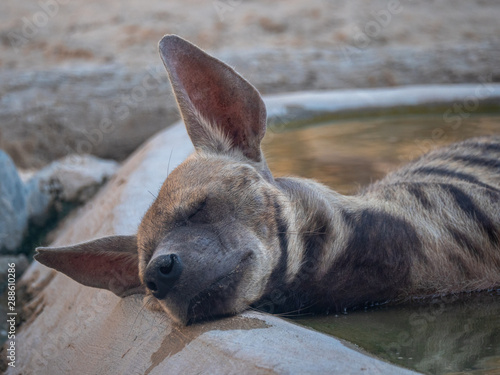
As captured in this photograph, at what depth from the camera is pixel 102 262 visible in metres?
2.50

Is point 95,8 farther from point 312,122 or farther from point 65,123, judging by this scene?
point 312,122

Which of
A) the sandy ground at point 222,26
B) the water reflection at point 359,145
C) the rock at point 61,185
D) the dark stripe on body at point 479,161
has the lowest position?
the rock at point 61,185

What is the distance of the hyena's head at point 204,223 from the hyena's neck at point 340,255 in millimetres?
123

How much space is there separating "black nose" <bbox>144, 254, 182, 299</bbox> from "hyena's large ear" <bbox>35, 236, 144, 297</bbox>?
426 millimetres

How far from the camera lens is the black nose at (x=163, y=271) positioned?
2.01 m

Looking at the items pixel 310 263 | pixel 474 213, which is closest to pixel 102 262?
pixel 310 263

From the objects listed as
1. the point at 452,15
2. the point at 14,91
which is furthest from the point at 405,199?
the point at 452,15

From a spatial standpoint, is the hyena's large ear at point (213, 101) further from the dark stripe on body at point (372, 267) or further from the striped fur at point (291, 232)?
the dark stripe on body at point (372, 267)

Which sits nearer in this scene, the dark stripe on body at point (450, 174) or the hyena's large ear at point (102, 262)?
the hyena's large ear at point (102, 262)

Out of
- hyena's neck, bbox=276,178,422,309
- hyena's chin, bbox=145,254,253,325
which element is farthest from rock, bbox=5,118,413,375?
hyena's neck, bbox=276,178,422,309

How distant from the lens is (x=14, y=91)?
6047 mm

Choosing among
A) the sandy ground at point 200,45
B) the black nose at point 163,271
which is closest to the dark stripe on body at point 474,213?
the black nose at point 163,271

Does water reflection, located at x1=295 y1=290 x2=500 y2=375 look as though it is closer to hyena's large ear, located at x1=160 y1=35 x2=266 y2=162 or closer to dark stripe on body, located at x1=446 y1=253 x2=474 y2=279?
dark stripe on body, located at x1=446 y1=253 x2=474 y2=279

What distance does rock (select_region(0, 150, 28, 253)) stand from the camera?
4.28m
